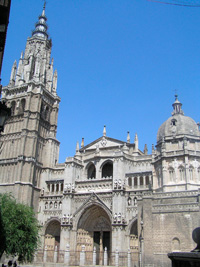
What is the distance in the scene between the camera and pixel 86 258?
38.0 m

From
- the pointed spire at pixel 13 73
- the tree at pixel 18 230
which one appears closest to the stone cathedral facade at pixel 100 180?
the pointed spire at pixel 13 73

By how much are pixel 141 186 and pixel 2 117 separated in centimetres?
3277

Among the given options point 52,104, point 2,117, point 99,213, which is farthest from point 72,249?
point 2,117

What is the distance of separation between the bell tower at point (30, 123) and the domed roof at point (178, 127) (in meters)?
18.9

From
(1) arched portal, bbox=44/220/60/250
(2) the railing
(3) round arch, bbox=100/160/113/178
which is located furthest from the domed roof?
(1) arched portal, bbox=44/220/60/250

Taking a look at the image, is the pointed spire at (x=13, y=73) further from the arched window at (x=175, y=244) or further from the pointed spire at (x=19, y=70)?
the arched window at (x=175, y=244)

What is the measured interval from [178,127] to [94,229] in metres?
18.3

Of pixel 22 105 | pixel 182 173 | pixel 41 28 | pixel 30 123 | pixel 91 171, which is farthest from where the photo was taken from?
pixel 41 28

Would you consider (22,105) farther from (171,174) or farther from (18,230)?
(18,230)

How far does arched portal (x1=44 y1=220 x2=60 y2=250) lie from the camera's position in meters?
43.4

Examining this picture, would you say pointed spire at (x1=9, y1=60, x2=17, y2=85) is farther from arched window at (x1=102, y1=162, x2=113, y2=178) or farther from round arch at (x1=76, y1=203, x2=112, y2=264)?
round arch at (x1=76, y1=203, x2=112, y2=264)

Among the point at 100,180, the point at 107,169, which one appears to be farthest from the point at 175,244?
the point at 107,169

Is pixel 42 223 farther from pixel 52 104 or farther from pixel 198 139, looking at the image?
pixel 198 139

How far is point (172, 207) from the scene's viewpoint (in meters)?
28.1
